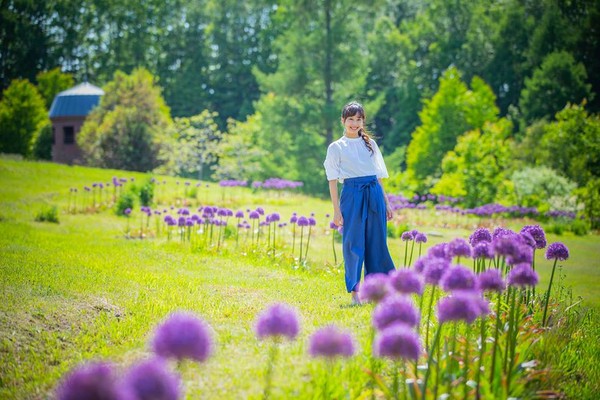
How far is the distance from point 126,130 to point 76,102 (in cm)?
850

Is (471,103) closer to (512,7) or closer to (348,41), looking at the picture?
(348,41)

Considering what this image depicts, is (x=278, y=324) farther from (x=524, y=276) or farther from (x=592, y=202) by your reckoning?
(x=592, y=202)

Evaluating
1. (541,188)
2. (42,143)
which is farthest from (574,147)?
(42,143)

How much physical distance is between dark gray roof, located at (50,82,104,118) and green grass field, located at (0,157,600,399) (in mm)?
21538

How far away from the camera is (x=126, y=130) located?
24.9m

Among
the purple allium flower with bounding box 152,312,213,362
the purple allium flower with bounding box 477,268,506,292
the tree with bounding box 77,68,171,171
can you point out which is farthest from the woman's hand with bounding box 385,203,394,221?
the tree with bounding box 77,68,171,171

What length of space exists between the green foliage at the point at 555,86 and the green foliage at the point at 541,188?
12782mm

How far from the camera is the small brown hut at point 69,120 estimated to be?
3089cm

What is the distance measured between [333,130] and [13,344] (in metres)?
23.4

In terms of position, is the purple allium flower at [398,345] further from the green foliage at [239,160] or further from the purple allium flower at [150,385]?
the green foliage at [239,160]

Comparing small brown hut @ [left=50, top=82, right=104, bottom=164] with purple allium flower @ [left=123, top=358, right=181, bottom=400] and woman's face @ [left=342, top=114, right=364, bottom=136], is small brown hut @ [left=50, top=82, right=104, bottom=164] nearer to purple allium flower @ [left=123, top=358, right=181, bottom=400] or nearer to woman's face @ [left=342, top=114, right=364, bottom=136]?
woman's face @ [left=342, top=114, right=364, bottom=136]

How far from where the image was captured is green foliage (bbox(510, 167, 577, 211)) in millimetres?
17016

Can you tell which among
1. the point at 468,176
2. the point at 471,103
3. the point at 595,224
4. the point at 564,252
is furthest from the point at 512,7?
the point at 564,252

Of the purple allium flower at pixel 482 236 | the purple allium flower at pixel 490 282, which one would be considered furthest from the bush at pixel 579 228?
the purple allium flower at pixel 490 282
